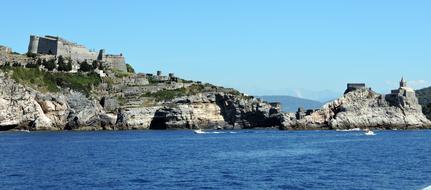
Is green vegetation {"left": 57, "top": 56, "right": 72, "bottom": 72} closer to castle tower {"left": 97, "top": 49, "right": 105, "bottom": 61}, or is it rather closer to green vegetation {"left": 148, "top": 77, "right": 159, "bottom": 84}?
castle tower {"left": 97, "top": 49, "right": 105, "bottom": 61}

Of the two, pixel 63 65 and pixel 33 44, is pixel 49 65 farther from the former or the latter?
pixel 33 44

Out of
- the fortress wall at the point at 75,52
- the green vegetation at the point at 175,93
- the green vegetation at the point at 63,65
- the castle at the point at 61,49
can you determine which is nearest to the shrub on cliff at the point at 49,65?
the green vegetation at the point at 63,65

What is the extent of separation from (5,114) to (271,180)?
325 feet

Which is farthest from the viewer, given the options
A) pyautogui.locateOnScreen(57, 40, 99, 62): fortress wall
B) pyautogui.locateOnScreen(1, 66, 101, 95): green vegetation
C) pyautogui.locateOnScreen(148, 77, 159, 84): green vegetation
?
pyautogui.locateOnScreen(148, 77, 159, 84): green vegetation

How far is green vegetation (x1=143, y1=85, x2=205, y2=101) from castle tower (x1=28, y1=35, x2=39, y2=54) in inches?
1325

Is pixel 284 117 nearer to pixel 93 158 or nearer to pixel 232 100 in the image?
pixel 232 100

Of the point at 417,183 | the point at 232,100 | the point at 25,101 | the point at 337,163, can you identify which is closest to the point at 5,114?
the point at 25,101

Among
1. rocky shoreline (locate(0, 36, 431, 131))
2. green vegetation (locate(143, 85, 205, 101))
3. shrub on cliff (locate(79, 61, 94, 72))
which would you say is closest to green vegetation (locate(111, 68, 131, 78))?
rocky shoreline (locate(0, 36, 431, 131))

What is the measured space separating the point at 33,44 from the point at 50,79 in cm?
2951

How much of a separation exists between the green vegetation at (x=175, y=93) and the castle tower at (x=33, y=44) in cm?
3365

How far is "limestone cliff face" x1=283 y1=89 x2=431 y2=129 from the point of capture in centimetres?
15700

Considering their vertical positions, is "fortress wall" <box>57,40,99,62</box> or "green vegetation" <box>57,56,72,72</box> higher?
"fortress wall" <box>57,40,99,62</box>

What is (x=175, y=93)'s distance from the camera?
568 ft

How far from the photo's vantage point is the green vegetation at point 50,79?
150125mm
